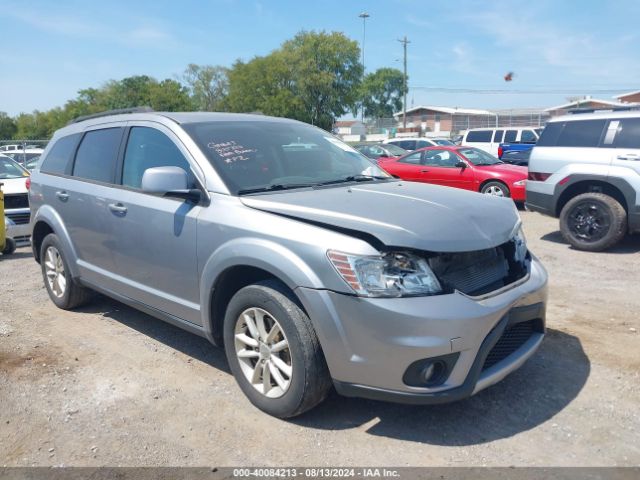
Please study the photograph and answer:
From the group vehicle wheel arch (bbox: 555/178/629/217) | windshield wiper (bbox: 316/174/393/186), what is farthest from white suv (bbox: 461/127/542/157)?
windshield wiper (bbox: 316/174/393/186)

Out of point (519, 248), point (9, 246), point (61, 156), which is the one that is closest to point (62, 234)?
point (61, 156)

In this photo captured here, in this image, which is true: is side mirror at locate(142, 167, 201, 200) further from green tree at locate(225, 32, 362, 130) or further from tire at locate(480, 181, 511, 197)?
green tree at locate(225, 32, 362, 130)

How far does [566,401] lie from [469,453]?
3.02ft

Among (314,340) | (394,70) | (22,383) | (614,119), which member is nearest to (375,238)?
(314,340)

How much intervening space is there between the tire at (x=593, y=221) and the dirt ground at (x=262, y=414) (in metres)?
2.97

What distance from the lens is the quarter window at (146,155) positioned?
4035mm

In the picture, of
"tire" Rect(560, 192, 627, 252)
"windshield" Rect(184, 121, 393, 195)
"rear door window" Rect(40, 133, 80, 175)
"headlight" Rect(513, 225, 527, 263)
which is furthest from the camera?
"tire" Rect(560, 192, 627, 252)

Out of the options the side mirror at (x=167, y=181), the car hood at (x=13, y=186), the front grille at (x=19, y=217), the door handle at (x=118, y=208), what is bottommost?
the front grille at (x=19, y=217)

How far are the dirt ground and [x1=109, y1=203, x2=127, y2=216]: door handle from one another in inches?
44.1

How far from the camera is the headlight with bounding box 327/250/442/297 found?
2881 millimetres

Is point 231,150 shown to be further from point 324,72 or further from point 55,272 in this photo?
point 324,72

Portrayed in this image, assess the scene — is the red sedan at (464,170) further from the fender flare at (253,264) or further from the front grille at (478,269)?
the fender flare at (253,264)

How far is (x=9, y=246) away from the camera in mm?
8633

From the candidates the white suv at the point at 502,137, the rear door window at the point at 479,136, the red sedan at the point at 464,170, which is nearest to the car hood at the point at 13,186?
the red sedan at the point at 464,170
